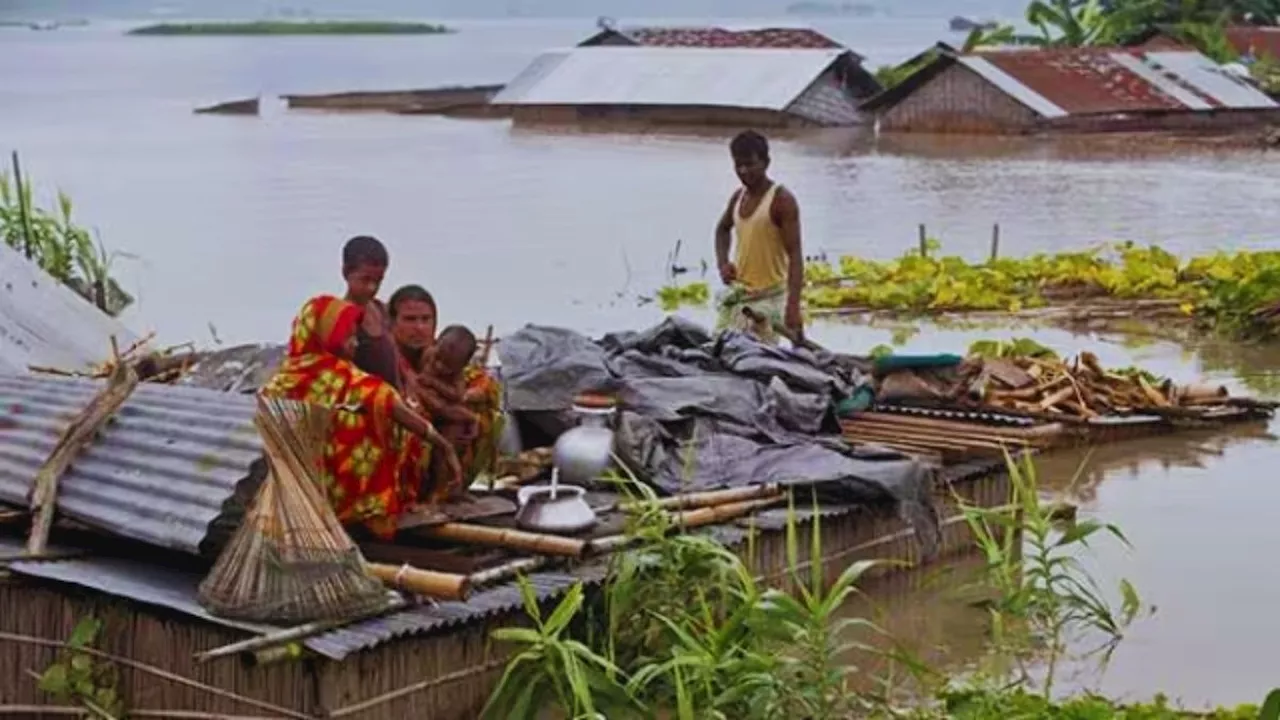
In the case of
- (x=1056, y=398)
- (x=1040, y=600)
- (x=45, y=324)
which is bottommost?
(x=1040, y=600)

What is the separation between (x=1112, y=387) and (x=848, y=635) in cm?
327

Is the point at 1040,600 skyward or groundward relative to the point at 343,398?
groundward

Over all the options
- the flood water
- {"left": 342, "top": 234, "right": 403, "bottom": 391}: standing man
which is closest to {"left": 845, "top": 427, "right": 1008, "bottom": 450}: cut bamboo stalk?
the flood water

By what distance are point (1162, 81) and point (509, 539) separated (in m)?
33.0

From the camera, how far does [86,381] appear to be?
674 centimetres

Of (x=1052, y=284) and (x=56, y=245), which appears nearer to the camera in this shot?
(x=56, y=245)

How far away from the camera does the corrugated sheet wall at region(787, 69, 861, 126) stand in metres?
37.9

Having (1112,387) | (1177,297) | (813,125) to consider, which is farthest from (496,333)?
(813,125)

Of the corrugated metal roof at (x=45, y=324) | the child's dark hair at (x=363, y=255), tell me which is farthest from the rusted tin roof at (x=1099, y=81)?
the child's dark hair at (x=363, y=255)

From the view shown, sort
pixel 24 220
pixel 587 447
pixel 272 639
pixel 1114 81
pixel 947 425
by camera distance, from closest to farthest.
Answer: pixel 272 639 < pixel 587 447 < pixel 947 425 < pixel 24 220 < pixel 1114 81

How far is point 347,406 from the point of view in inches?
218

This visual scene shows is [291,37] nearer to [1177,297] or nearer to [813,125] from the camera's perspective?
[813,125]

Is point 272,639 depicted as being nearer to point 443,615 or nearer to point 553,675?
point 443,615

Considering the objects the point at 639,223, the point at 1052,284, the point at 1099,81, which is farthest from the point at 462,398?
the point at 1099,81
